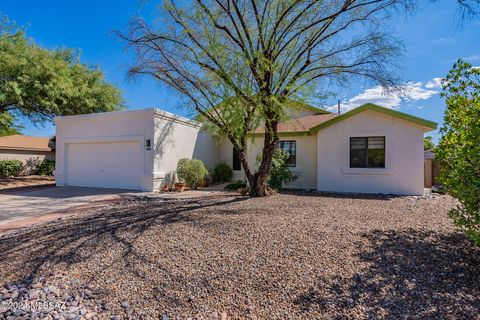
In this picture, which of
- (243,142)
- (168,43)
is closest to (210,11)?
(168,43)

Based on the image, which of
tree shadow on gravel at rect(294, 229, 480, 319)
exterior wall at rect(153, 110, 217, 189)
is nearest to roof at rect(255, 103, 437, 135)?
exterior wall at rect(153, 110, 217, 189)

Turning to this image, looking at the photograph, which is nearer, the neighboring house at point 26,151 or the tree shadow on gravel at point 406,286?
the tree shadow on gravel at point 406,286

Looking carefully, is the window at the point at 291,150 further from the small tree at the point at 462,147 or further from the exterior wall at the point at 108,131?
the small tree at the point at 462,147

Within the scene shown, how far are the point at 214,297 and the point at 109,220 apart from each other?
4335mm

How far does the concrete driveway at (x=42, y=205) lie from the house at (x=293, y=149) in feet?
5.90

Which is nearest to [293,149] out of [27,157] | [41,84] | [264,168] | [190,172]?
[264,168]

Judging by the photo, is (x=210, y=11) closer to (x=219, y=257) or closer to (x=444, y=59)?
(x=444, y=59)

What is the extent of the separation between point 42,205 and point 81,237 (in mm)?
5163

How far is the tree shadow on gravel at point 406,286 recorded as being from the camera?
273 centimetres

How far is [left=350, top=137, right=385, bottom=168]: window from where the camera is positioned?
35.3ft

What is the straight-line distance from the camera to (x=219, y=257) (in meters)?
3.96

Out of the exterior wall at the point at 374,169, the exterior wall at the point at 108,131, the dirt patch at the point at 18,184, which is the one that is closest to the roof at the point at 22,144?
the dirt patch at the point at 18,184

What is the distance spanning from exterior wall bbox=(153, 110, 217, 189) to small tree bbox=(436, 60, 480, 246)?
10330 mm

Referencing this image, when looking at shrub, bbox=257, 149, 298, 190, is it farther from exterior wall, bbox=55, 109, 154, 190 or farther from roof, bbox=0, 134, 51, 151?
roof, bbox=0, 134, 51, 151
